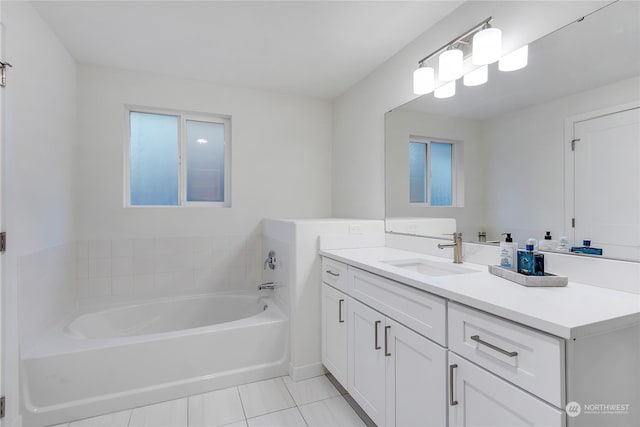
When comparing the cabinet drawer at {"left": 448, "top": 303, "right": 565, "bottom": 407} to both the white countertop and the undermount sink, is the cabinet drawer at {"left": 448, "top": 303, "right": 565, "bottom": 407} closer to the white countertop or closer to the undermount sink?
the white countertop

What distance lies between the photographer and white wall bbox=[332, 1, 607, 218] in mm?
1403

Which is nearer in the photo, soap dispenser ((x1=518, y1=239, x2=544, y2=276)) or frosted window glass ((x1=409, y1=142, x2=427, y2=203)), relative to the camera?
soap dispenser ((x1=518, y1=239, x2=544, y2=276))

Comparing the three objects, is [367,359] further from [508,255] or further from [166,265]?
[166,265]

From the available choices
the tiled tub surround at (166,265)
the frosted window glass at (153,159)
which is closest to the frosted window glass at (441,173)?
the tiled tub surround at (166,265)

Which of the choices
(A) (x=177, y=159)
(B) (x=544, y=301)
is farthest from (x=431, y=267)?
(A) (x=177, y=159)

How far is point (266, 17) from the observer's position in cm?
189

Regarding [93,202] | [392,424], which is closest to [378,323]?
[392,424]

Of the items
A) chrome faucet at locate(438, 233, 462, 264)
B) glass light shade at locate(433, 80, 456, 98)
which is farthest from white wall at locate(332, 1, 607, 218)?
chrome faucet at locate(438, 233, 462, 264)

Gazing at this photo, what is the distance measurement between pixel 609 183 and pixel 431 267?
88 cm

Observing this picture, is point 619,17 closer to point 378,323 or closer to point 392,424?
point 378,323

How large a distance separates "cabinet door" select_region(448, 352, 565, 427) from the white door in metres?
0.68

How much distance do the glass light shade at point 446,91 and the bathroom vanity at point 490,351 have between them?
1024 millimetres

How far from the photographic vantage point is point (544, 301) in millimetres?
965

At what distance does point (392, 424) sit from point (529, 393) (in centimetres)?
76
